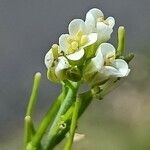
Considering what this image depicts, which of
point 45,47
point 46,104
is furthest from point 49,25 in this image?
point 46,104

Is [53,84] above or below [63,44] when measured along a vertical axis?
below

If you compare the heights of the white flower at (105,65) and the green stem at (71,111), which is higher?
the white flower at (105,65)

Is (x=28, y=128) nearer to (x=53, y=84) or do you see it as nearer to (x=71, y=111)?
(x=71, y=111)

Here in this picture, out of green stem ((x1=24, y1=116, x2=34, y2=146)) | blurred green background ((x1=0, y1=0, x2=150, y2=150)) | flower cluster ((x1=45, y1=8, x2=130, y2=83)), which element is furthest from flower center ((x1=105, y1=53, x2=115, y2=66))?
blurred green background ((x1=0, y1=0, x2=150, y2=150))

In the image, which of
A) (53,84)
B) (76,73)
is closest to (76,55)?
(76,73)

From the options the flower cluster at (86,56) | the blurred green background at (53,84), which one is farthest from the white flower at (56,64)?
the blurred green background at (53,84)

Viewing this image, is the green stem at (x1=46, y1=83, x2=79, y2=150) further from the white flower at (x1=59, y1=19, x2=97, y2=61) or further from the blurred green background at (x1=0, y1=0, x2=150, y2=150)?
the blurred green background at (x1=0, y1=0, x2=150, y2=150)

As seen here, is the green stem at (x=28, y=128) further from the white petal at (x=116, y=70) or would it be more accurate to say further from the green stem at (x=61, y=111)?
the white petal at (x=116, y=70)
